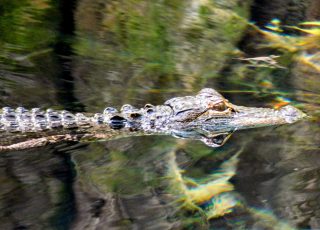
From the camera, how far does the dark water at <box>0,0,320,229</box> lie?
3369 mm

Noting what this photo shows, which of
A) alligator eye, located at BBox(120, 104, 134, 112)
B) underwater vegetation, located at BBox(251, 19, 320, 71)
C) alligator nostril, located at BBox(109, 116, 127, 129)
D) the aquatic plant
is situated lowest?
alligator nostril, located at BBox(109, 116, 127, 129)

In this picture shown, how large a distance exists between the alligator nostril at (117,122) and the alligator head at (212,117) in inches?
15.5

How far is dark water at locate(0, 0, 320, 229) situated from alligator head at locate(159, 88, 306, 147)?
0.16 meters

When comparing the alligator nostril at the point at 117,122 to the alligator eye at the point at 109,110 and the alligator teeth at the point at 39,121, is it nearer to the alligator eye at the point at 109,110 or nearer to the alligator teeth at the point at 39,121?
the alligator eye at the point at 109,110

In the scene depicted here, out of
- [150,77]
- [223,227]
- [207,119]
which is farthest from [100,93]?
[223,227]

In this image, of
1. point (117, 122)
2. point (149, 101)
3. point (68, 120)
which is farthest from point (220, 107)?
point (68, 120)

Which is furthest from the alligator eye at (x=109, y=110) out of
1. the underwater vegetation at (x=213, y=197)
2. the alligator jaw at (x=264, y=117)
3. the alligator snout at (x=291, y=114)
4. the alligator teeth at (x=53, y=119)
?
the alligator snout at (x=291, y=114)

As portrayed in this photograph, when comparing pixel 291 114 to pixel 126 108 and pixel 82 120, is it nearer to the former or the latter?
pixel 126 108

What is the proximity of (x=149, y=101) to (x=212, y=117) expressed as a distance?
29.4 inches

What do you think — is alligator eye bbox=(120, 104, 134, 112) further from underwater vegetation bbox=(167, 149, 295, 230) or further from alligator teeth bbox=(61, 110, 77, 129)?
underwater vegetation bbox=(167, 149, 295, 230)

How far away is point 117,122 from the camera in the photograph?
4.62 m

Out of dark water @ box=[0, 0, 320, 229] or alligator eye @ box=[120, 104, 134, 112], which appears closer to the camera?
dark water @ box=[0, 0, 320, 229]

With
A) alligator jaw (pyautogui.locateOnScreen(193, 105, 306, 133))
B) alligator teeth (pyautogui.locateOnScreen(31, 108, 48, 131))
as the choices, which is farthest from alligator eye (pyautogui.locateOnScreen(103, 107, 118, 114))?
alligator jaw (pyautogui.locateOnScreen(193, 105, 306, 133))

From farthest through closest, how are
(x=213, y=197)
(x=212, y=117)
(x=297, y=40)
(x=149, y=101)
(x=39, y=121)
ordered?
(x=297, y=40), (x=149, y=101), (x=212, y=117), (x=39, y=121), (x=213, y=197)
